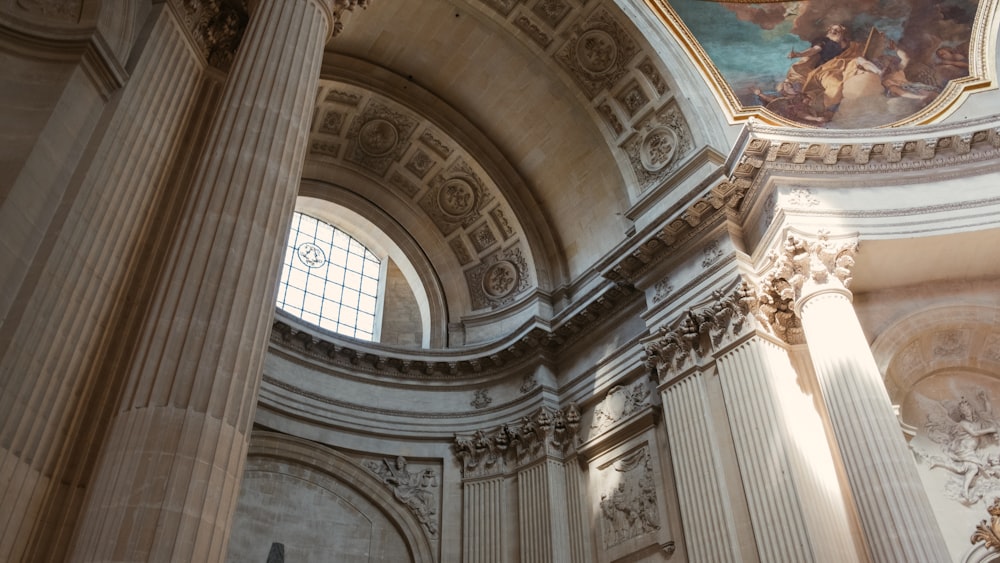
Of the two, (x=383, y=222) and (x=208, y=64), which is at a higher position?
(x=383, y=222)

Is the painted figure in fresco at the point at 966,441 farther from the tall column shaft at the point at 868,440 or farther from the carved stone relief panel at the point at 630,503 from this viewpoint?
the carved stone relief panel at the point at 630,503

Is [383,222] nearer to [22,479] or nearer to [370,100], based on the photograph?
[370,100]

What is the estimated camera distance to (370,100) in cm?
1747

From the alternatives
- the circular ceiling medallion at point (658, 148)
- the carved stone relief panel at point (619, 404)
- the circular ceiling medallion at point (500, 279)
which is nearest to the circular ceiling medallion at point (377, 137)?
the circular ceiling medallion at point (500, 279)

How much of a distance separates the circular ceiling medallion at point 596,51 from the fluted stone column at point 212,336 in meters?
9.23

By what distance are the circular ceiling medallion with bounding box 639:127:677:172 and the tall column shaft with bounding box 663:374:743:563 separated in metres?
4.79

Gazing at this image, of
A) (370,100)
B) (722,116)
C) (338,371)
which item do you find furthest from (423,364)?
(722,116)

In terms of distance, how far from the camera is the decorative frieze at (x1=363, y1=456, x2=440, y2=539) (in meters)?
14.9

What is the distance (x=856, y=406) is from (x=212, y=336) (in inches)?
302

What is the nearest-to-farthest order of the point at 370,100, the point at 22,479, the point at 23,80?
the point at 22,479
the point at 23,80
the point at 370,100

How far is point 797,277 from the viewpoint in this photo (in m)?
11.1

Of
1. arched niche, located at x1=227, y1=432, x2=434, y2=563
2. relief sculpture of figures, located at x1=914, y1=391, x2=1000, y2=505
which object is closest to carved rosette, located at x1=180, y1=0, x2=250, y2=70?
arched niche, located at x1=227, y1=432, x2=434, y2=563

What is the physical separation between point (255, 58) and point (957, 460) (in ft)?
35.9

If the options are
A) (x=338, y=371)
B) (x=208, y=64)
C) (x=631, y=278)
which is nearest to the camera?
(x=208, y=64)
